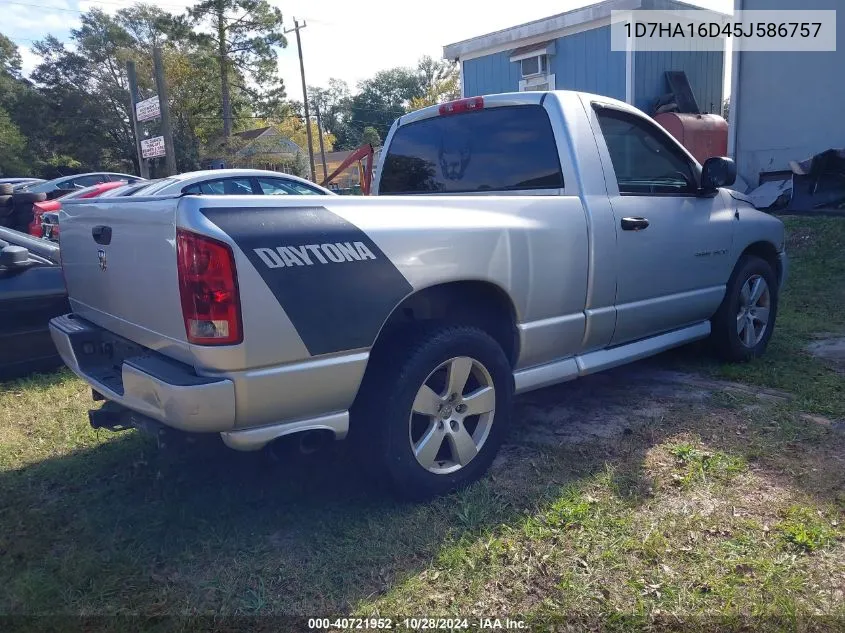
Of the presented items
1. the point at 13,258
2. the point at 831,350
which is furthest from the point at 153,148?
the point at 831,350

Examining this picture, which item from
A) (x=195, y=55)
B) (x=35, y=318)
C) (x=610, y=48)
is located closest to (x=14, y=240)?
(x=35, y=318)

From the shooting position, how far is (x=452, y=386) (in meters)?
3.06

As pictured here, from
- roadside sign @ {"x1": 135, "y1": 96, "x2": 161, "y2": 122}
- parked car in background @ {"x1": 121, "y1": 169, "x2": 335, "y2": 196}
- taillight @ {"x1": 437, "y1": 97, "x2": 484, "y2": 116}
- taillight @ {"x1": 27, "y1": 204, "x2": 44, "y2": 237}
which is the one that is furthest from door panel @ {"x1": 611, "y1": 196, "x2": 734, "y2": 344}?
roadside sign @ {"x1": 135, "y1": 96, "x2": 161, "y2": 122}

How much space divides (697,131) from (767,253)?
9409 millimetres

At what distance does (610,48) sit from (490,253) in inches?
497

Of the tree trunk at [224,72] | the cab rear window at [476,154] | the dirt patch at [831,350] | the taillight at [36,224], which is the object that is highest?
the tree trunk at [224,72]

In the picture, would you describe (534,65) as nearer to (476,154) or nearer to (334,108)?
(476,154)

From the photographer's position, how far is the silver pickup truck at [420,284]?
2428 millimetres

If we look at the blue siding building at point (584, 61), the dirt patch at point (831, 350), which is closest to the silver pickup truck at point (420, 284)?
the dirt patch at point (831, 350)

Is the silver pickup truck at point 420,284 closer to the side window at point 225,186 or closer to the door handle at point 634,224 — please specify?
the door handle at point 634,224

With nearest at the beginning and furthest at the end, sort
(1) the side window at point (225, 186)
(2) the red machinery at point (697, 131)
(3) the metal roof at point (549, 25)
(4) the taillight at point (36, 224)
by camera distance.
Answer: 1. (1) the side window at point (225, 186)
2. (4) the taillight at point (36, 224)
3. (2) the red machinery at point (697, 131)
4. (3) the metal roof at point (549, 25)

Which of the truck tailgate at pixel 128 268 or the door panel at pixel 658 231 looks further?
the door panel at pixel 658 231

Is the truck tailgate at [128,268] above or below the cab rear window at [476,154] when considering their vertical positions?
below

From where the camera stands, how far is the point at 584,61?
14.5 meters
